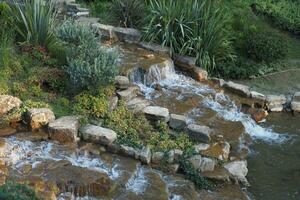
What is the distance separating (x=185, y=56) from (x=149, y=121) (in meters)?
3.26

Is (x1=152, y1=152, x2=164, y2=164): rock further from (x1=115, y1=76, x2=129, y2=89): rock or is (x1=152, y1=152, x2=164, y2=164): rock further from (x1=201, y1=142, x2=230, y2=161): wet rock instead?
(x1=115, y1=76, x2=129, y2=89): rock

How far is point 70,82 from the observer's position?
927 cm

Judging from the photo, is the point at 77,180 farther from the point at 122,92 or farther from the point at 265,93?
the point at 265,93

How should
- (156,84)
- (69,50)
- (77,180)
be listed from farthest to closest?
1. (156,84)
2. (69,50)
3. (77,180)

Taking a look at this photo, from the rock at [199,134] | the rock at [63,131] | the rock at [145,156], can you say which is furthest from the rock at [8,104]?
the rock at [199,134]

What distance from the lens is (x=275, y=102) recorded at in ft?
37.4

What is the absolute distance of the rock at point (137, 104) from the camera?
9430mm

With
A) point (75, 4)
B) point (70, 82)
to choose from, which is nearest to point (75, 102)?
point (70, 82)

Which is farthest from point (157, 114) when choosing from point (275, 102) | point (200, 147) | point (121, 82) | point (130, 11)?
point (130, 11)

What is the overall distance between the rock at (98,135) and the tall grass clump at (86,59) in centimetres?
100

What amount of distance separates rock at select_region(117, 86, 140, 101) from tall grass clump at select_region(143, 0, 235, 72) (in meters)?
2.35

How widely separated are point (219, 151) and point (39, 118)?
3.00m

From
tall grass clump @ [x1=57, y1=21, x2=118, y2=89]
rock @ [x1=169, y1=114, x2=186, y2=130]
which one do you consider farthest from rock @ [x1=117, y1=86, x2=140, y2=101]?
rock @ [x1=169, y1=114, x2=186, y2=130]

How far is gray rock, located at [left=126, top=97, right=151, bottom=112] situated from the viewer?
943 cm
